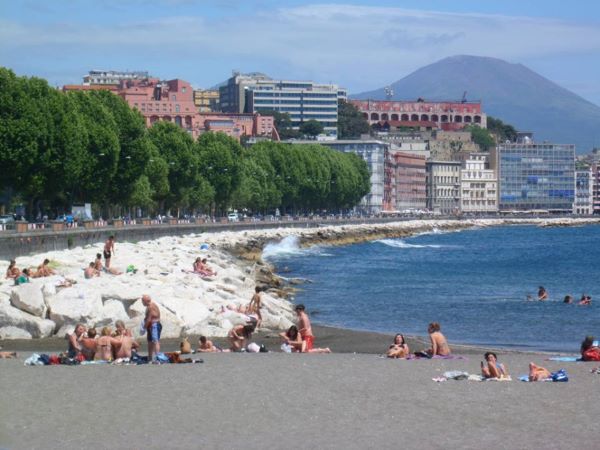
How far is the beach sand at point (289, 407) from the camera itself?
1728 cm

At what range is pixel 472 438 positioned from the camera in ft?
56.8

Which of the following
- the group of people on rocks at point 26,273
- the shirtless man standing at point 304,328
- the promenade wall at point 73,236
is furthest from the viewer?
the promenade wall at point 73,236

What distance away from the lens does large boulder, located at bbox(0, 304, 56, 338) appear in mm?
29422

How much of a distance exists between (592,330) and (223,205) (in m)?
90.8

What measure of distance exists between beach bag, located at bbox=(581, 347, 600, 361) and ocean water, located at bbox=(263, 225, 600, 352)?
221 inches

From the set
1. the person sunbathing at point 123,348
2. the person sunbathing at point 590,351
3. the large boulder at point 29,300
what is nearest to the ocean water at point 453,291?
the person sunbathing at point 590,351

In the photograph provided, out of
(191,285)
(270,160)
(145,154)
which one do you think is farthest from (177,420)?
(270,160)

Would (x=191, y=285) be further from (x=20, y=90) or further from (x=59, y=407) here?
(x=20, y=90)

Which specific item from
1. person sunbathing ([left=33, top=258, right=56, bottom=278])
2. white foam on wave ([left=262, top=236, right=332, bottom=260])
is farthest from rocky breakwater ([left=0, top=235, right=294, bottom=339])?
white foam on wave ([left=262, top=236, right=332, bottom=260])

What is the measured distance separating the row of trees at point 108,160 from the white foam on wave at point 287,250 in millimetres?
8948

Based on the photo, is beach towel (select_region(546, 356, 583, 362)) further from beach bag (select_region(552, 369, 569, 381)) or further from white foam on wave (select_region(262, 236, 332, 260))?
white foam on wave (select_region(262, 236, 332, 260))

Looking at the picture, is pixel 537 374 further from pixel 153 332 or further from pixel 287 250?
pixel 287 250

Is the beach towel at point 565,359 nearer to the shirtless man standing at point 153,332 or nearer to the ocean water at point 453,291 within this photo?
the ocean water at point 453,291

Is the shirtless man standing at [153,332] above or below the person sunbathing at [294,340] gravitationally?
above
